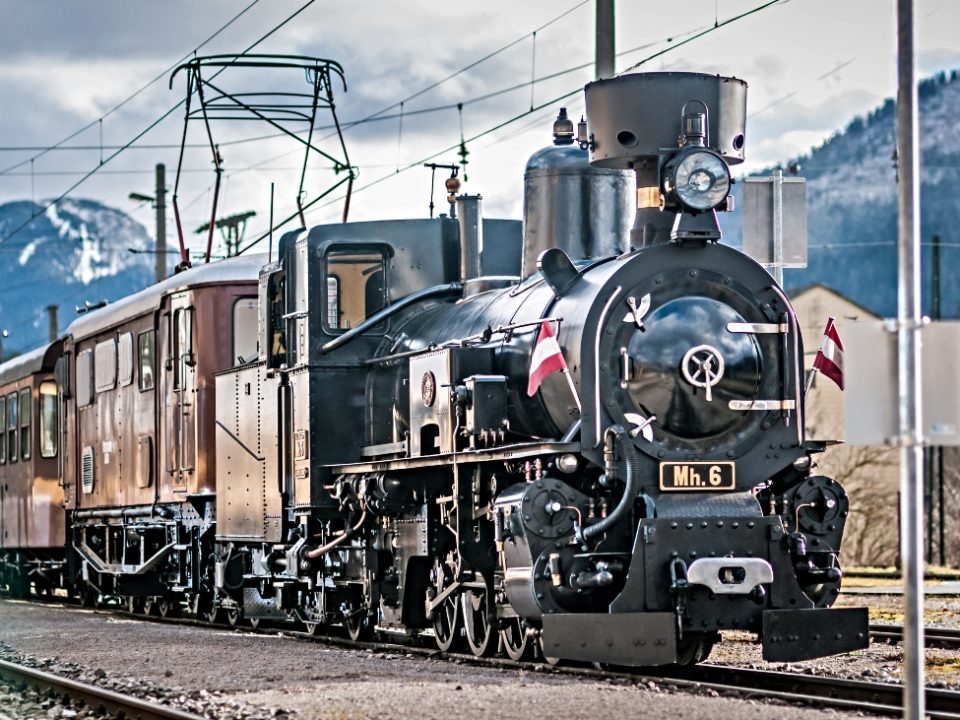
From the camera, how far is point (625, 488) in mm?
10586

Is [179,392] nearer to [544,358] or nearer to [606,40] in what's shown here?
[606,40]

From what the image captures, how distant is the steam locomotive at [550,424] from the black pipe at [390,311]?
3 centimetres

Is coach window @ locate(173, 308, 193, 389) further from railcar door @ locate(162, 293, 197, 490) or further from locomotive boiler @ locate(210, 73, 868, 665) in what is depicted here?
locomotive boiler @ locate(210, 73, 868, 665)

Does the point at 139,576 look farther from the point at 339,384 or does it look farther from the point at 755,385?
the point at 755,385

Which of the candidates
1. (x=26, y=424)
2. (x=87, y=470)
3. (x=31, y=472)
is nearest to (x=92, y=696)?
(x=87, y=470)

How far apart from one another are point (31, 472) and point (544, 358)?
15.5 meters

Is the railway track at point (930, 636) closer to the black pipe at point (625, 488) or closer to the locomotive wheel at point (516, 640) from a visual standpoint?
the locomotive wheel at point (516, 640)

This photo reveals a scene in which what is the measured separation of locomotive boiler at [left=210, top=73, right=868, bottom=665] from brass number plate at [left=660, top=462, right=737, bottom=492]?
0.05ft

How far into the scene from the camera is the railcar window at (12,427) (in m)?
26.0

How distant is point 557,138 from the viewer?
41.3 ft

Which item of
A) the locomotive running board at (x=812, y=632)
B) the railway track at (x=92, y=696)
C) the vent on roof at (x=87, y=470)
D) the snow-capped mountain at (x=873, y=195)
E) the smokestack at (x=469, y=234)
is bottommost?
the railway track at (x=92, y=696)

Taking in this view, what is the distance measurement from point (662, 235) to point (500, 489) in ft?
6.91

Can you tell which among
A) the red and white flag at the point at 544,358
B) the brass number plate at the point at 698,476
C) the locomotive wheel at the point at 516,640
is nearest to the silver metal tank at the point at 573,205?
the red and white flag at the point at 544,358

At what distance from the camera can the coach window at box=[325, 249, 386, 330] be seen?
14.0 m
